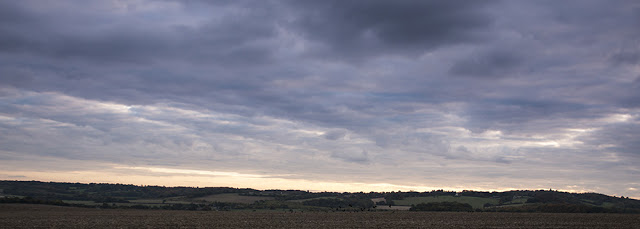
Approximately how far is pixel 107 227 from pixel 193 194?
13248 cm

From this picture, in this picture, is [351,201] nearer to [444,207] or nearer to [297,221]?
[444,207]

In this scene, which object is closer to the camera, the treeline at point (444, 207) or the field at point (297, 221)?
the field at point (297, 221)

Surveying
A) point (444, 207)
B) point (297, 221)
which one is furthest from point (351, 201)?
point (297, 221)

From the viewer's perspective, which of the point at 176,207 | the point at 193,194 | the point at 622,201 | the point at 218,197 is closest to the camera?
the point at 176,207

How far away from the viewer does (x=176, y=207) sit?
130250 millimetres

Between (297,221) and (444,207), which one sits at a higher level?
(444,207)

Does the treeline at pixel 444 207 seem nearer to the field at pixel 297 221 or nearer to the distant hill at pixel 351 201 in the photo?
the distant hill at pixel 351 201

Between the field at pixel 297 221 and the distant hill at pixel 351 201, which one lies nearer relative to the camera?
the field at pixel 297 221

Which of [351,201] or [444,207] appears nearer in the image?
[444,207]

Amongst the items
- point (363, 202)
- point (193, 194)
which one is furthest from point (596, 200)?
point (193, 194)

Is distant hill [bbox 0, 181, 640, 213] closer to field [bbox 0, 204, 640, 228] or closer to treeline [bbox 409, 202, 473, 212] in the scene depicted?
treeline [bbox 409, 202, 473, 212]

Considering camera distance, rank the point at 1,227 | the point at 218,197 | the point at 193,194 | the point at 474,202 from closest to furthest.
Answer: the point at 1,227 → the point at 474,202 → the point at 218,197 → the point at 193,194

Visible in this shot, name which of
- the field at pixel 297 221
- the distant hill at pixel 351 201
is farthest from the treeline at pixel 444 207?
the field at pixel 297 221

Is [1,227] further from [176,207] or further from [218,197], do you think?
[218,197]
